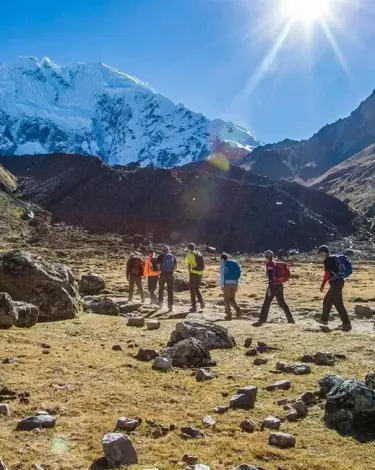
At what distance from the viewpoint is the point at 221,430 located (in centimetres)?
647

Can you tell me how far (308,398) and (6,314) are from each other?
7.89m

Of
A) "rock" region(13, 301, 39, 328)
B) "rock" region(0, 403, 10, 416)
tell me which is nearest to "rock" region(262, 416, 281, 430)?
"rock" region(0, 403, 10, 416)

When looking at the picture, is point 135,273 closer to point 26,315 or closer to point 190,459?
point 26,315

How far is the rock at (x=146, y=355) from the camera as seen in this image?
10094 millimetres

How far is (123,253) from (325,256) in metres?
51.8

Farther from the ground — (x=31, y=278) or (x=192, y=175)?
(x=192, y=175)

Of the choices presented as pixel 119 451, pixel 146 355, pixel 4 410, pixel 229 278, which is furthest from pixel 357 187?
pixel 119 451

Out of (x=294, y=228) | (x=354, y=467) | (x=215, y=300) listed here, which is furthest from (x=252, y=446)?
(x=294, y=228)

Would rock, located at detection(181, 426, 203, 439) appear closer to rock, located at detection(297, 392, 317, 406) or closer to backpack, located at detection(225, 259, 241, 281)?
rock, located at detection(297, 392, 317, 406)

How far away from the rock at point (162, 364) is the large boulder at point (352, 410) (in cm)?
323

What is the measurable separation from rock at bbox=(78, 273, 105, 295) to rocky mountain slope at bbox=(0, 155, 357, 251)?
58.5 metres

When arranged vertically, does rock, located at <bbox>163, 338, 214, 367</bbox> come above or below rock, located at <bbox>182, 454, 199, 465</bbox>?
above

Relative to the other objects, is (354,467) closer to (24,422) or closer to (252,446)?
(252,446)

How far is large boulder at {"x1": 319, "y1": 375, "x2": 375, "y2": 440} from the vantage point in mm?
6398
